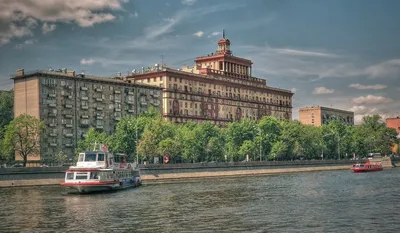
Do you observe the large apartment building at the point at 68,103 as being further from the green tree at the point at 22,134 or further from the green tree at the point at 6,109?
the green tree at the point at 6,109

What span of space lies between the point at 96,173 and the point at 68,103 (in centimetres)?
7442

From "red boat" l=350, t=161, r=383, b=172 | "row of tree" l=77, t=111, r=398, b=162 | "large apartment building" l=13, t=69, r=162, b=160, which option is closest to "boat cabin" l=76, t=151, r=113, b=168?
"row of tree" l=77, t=111, r=398, b=162

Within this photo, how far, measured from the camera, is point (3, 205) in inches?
2495

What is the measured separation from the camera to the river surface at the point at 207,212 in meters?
44.4

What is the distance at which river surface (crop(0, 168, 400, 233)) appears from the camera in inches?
1747

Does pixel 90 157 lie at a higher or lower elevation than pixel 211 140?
lower

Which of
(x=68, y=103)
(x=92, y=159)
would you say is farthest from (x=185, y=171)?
(x=92, y=159)

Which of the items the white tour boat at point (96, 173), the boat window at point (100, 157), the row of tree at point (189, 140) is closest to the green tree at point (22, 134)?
the row of tree at point (189, 140)

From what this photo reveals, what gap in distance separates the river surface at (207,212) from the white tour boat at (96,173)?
223 cm

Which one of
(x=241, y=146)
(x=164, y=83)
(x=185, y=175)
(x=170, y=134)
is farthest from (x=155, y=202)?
(x=164, y=83)

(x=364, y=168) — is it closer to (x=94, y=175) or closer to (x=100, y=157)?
(x=100, y=157)

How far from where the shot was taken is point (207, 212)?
5388 cm

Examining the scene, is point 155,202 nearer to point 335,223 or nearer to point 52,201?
point 52,201

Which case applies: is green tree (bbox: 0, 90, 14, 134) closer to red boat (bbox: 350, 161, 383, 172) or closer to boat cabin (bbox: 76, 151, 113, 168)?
boat cabin (bbox: 76, 151, 113, 168)
